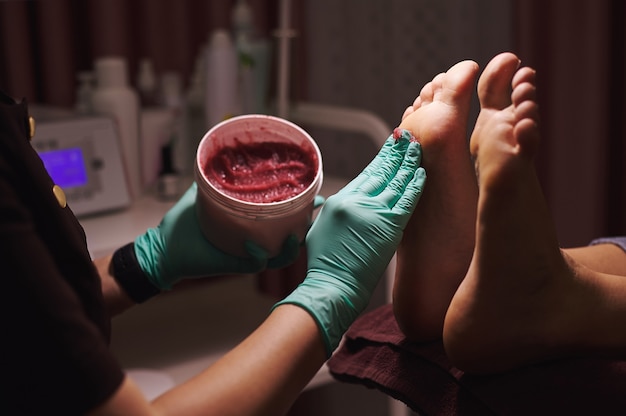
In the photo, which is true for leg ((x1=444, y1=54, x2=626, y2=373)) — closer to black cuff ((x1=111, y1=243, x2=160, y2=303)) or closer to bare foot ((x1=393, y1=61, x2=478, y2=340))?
bare foot ((x1=393, y1=61, x2=478, y2=340))

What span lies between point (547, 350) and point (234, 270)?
1.58ft

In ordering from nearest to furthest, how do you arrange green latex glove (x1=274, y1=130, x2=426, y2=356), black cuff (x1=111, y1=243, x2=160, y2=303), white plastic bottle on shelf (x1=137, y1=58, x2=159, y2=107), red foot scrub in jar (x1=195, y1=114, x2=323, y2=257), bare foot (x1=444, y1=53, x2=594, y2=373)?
bare foot (x1=444, y1=53, x2=594, y2=373), green latex glove (x1=274, y1=130, x2=426, y2=356), red foot scrub in jar (x1=195, y1=114, x2=323, y2=257), black cuff (x1=111, y1=243, x2=160, y2=303), white plastic bottle on shelf (x1=137, y1=58, x2=159, y2=107)

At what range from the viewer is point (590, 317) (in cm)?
76

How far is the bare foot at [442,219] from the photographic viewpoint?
0.83 meters

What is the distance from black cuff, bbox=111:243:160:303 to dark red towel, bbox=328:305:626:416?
1.09 ft

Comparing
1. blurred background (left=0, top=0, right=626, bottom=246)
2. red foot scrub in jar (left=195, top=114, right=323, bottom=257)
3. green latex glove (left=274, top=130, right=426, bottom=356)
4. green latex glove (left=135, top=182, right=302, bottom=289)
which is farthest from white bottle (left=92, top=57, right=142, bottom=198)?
green latex glove (left=274, top=130, right=426, bottom=356)

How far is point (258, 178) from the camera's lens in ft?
3.14

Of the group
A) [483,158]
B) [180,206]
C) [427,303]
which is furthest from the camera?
[180,206]

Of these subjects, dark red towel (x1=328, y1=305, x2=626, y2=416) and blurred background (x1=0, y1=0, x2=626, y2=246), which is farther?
blurred background (x1=0, y1=0, x2=626, y2=246)

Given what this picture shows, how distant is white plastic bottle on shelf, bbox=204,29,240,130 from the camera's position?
1659 millimetres

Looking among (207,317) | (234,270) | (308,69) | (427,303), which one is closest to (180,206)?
(234,270)

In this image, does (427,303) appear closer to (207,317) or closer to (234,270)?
(234,270)

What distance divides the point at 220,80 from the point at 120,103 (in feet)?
0.78

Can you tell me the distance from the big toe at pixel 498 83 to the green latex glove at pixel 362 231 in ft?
0.36
